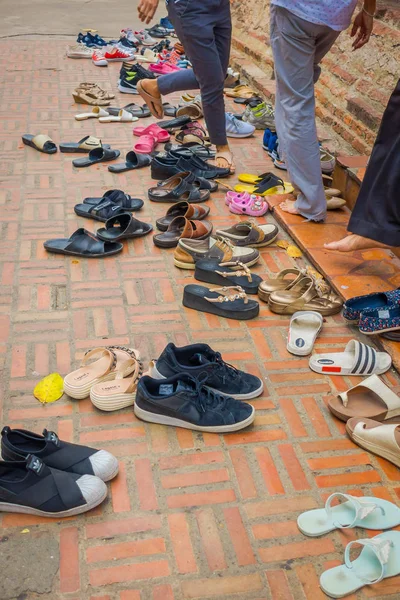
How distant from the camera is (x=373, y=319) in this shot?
9.59 ft

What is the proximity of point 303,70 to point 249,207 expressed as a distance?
0.95m

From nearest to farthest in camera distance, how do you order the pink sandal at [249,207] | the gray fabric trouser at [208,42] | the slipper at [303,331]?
the slipper at [303,331]
the gray fabric trouser at [208,42]
the pink sandal at [249,207]

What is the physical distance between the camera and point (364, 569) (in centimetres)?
193

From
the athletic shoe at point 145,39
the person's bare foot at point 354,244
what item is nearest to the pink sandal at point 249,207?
the person's bare foot at point 354,244

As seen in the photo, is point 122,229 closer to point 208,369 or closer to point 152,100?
point 208,369

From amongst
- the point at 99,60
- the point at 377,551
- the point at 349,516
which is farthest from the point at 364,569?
the point at 99,60

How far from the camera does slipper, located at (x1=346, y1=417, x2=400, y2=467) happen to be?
2316 mm

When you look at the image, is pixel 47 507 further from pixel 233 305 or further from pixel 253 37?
pixel 253 37

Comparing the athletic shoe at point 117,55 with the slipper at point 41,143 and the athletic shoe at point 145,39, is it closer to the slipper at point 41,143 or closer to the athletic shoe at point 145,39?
the athletic shoe at point 145,39

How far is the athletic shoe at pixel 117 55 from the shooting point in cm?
803

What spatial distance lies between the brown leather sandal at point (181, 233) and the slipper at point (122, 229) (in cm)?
12

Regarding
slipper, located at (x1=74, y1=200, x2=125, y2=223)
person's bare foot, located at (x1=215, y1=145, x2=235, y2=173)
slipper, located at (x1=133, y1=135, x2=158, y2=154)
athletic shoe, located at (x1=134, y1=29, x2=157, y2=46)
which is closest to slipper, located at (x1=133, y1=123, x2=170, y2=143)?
slipper, located at (x1=133, y1=135, x2=158, y2=154)

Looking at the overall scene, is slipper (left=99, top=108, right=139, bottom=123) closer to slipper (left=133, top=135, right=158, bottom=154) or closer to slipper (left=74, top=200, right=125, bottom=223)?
slipper (left=133, top=135, right=158, bottom=154)

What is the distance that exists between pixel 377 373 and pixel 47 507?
5.02ft
